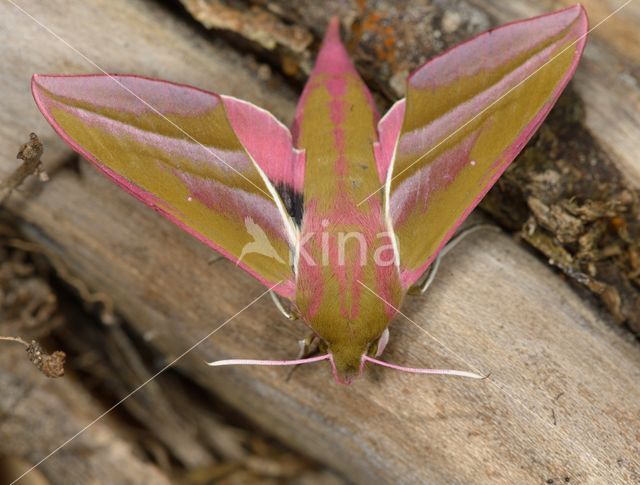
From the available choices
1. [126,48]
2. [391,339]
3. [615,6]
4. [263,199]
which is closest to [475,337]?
[391,339]

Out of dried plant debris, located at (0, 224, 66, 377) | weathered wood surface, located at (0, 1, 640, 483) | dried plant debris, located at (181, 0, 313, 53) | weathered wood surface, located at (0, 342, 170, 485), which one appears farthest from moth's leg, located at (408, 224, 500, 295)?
dried plant debris, located at (0, 224, 66, 377)

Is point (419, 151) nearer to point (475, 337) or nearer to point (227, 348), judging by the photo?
point (475, 337)

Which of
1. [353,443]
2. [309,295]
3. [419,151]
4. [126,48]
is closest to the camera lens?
[309,295]

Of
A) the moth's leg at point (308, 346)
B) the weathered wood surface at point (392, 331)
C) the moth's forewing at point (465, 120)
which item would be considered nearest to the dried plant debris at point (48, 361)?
the weathered wood surface at point (392, 331)

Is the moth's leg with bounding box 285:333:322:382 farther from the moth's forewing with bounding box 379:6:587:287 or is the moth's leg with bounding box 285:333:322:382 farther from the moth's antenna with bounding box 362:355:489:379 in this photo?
the moth's forewing with bounding box 379:6:587:287

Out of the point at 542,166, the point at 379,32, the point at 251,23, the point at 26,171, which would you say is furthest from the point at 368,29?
the point at 26,171
